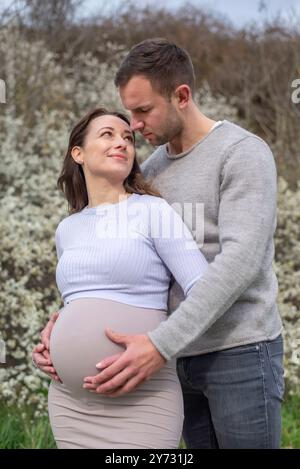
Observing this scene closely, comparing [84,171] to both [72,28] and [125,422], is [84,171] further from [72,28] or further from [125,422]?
[72,28]

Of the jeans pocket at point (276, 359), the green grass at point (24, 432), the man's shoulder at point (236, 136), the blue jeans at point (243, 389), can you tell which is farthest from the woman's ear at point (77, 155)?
the green grass at point (24, 432)

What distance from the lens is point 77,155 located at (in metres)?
2.53

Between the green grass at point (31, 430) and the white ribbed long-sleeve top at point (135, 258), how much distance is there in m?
1.59

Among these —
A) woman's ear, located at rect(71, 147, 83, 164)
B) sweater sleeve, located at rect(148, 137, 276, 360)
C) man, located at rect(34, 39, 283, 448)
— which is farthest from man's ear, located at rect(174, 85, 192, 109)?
woman's ear, located at rect(71, 147, 83, 164)

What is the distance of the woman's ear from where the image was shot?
252 centimetres

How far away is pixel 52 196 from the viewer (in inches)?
225

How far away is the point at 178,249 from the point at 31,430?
1.93 meters

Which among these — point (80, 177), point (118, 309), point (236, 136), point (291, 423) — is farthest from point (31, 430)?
point (236, 136)

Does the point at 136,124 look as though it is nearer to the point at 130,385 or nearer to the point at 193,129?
the point at 193,129

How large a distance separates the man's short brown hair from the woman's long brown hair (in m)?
0.18

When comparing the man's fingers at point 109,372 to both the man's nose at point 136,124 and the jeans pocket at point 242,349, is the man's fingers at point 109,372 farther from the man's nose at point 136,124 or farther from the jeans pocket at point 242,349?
the man's nose at point 136,124

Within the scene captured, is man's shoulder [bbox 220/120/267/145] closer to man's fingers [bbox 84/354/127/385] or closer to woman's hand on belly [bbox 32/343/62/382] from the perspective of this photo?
man's fingers [bbox 84/354/127/385]

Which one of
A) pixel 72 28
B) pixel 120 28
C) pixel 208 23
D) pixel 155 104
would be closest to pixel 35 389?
pixel 155 104

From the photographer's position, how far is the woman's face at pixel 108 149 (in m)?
2.41
